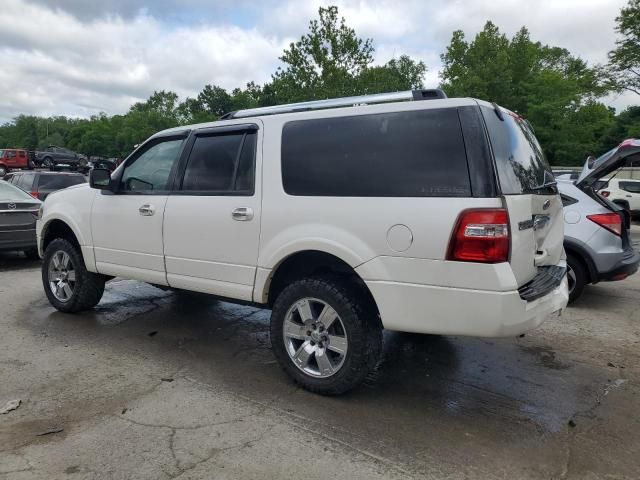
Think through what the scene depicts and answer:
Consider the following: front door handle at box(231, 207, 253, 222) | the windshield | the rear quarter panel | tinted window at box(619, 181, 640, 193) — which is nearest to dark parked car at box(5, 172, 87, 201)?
the windshield

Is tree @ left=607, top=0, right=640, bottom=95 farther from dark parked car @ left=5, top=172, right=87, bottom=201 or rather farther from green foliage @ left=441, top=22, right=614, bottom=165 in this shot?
dark parked car @ left=5, top=172, right=87, bottom=201

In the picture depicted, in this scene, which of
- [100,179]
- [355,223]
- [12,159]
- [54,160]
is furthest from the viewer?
[54,160]

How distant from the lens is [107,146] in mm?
87125

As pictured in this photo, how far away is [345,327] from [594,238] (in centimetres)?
399

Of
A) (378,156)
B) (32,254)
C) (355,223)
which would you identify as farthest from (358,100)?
(32,254)

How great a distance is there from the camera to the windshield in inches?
332

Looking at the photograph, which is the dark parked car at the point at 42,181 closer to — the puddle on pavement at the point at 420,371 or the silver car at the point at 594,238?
the puddle on pavement at the point at 420,371

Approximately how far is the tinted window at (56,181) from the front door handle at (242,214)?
11.0m

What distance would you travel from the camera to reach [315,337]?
11.5 feet

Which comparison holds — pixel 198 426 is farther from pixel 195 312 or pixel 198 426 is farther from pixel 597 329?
pixel 597 329

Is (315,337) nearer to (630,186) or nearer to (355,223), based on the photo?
(355,223)

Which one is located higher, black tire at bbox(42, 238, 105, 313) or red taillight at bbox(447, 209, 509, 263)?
red taillight at bbox(447, 209, 509, 263)

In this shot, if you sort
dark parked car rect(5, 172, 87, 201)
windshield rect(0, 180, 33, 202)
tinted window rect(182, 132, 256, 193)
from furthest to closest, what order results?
dark parked car rect(5, 172, 87, 201) < windshield rect(0, 180, 33, 202) < tinted window rect(182, 132, 256, 193)

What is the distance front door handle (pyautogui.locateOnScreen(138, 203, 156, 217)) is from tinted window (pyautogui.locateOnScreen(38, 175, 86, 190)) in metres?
9.95
